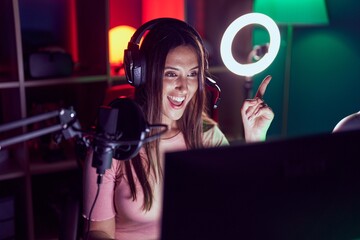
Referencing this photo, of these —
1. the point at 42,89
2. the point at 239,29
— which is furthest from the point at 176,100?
the point at 42,89

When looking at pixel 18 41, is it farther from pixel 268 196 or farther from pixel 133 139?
pixel 268 196

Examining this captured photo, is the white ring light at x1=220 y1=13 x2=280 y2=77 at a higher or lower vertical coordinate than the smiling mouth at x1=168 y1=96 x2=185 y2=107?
higher

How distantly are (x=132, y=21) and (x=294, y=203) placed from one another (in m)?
2.06

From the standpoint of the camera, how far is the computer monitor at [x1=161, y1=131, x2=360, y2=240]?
0.72m

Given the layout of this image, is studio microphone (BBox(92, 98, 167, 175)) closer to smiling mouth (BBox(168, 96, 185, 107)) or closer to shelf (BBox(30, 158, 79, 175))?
smiling mouth (BBox(168, 96, 185, 107))

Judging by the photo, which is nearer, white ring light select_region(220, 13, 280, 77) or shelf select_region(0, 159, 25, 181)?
white ring light select_region(220, 13, 280, 77)

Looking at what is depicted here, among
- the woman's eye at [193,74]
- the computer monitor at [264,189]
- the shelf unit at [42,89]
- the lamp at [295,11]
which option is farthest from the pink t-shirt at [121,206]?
the lamp at [295,11]

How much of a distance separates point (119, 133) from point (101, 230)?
53 centimetres

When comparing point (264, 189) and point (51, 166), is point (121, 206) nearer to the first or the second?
point (264, 189)

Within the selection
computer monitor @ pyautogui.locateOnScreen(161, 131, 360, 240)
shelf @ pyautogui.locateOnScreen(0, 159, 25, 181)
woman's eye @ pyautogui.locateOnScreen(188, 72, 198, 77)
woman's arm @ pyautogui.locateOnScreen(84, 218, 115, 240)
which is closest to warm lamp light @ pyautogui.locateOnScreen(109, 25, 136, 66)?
shelf @ pyautogui.locateOnScreen(0, 159, 25, 181)

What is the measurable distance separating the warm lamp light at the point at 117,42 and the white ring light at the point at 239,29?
47.0 inches

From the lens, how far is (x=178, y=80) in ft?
4.69

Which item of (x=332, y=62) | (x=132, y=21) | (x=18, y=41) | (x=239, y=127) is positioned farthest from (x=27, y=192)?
(x=332, y=62)

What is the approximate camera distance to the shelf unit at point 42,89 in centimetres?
214
